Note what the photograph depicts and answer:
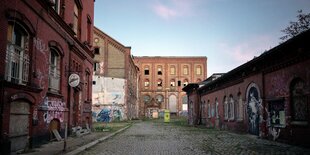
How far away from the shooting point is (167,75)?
253 ft

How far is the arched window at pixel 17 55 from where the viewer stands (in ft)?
30.8

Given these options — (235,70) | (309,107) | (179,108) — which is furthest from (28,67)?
(179,108)

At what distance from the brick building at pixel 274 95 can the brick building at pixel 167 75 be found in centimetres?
5018

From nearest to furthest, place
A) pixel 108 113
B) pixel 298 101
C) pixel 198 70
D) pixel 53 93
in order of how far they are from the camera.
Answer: pixel 298 101 → pixel 53 93 → pixel 108 113 → pixel 198 70

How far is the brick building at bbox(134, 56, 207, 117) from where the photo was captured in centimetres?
7538

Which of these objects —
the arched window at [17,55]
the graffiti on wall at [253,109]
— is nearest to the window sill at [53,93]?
the arched window at [17,55]

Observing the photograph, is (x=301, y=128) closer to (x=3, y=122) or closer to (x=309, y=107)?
(x=309, y=107)

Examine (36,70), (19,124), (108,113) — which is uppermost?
(36,70)

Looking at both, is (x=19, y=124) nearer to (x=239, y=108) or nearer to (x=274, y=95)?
(x=274, y=95)

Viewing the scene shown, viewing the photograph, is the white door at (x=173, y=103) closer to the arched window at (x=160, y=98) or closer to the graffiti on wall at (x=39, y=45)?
the arched window at (x=160, y=98)

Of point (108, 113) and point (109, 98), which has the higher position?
point (109, 98)

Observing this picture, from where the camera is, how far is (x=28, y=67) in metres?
10.7

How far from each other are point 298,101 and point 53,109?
10600 millimetres

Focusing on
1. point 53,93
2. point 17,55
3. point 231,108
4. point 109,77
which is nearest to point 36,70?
point 17,55
